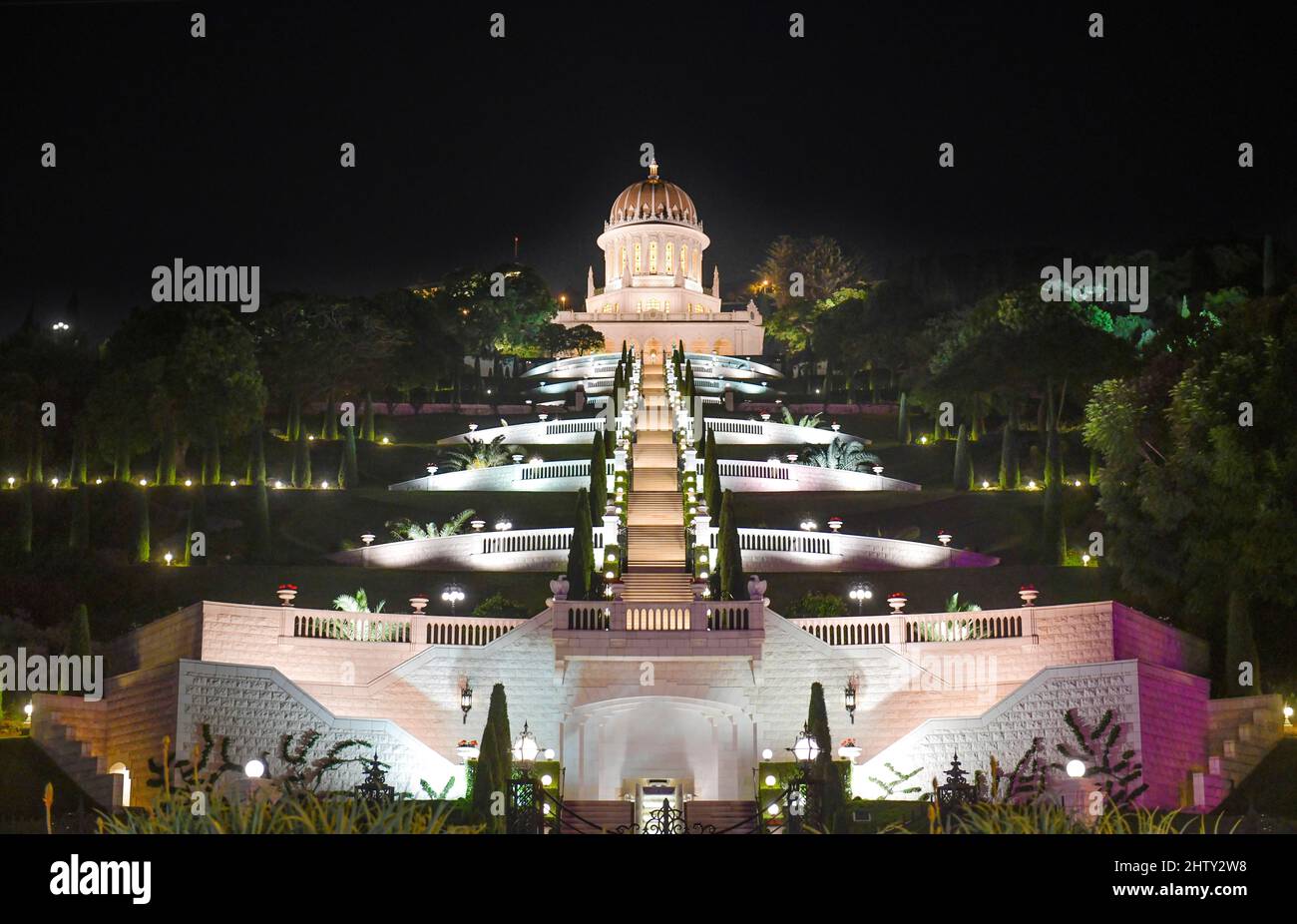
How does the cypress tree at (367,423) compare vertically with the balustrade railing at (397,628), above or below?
above

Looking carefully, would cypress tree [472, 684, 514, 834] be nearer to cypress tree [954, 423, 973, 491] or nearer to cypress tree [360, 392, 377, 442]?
cypress tree [954, 423, 973, 491]

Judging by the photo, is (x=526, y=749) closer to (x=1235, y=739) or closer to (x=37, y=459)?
(x=1235, y=739)

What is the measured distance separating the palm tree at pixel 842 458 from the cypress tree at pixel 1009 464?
13.0 ft

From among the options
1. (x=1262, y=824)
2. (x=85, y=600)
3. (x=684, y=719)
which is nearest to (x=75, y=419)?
(x=85, y=600)

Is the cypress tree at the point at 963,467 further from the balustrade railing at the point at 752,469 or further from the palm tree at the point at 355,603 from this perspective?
the palm tree at the point at 355,603

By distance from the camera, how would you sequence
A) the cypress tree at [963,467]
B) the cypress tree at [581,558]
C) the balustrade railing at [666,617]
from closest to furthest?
the balustrade railing at [666,617], the cypress tree at [581,558], the cypress tree at [963,467]

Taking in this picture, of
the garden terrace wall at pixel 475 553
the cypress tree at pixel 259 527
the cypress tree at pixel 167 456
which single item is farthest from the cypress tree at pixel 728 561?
the cypress tree at pixel 167 456

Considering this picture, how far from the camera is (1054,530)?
35375 millimetres

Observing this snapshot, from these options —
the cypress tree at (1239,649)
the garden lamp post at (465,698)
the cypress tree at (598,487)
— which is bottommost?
the garden lamp post at (465,698)

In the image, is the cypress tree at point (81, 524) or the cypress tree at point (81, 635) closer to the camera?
the cypress tree at point (81, 635)

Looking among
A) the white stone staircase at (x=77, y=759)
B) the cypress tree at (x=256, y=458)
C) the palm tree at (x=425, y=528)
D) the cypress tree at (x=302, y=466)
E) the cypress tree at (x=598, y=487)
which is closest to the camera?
the white stone staircase at (x=77, y=759)

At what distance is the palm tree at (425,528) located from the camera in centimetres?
3825

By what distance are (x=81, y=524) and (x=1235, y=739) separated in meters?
24.4
